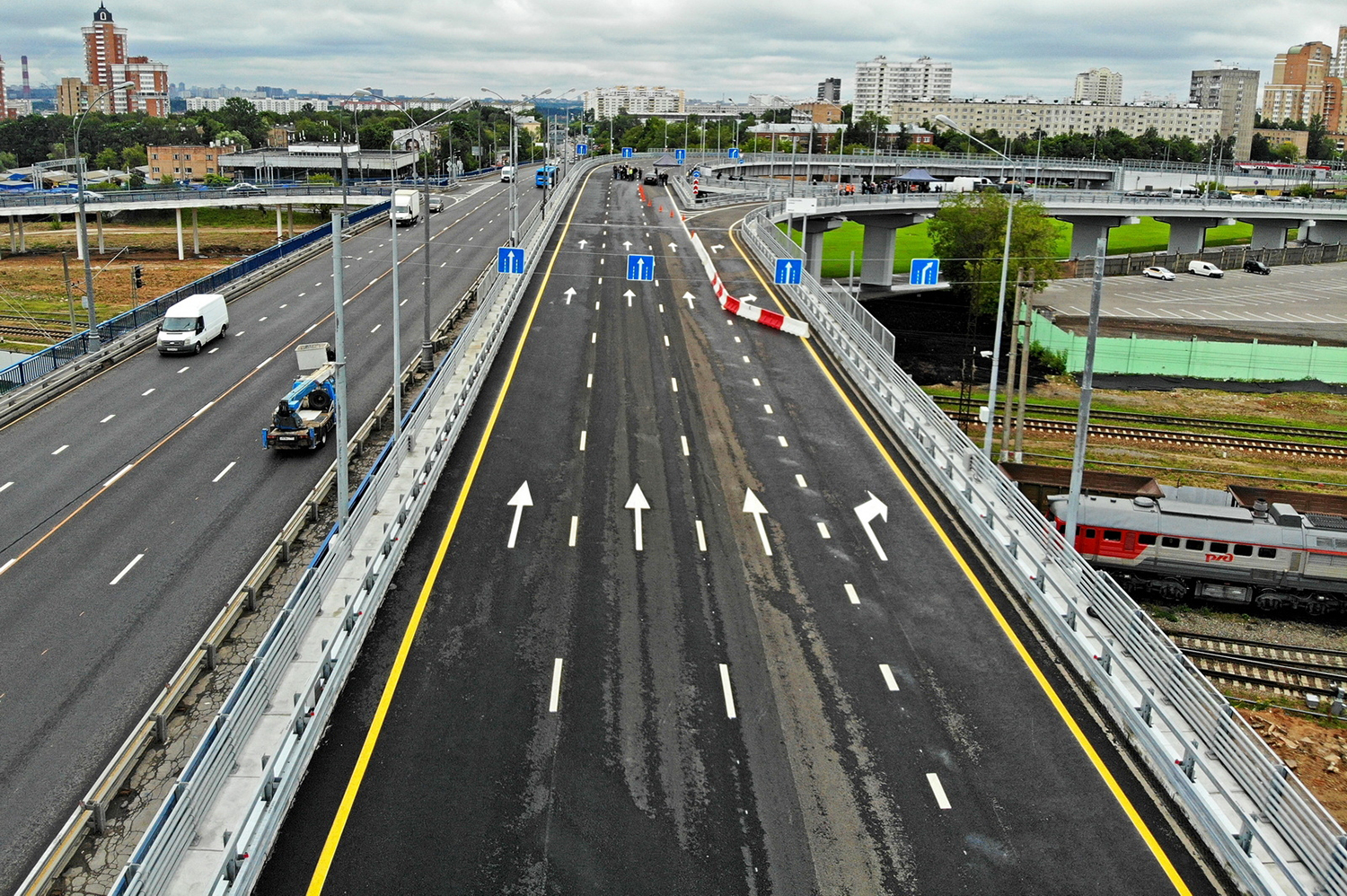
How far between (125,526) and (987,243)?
6699 cm

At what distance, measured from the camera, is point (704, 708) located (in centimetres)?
1755

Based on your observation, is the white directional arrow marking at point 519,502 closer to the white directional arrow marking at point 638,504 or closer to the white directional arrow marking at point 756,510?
the white directional arrow marking at point 638,504

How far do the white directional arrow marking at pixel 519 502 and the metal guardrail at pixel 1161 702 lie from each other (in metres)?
9.79

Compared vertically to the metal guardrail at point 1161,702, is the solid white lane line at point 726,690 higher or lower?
lower

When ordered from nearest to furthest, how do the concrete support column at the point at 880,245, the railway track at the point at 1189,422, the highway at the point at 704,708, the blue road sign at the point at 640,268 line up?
1. the highway at the point at 704,708
2. the railway track at the point at 1189,422
3. the blue road sign at the point at 640,268
4. the concrete support column at the point at 880,245

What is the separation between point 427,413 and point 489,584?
10088 millimetres

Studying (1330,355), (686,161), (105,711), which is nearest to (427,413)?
(105,711)

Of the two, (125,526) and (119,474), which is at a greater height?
(119,474)

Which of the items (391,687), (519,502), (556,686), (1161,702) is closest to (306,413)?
(519,502)

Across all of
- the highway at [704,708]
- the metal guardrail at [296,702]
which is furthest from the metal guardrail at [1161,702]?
the metal guardrail at [296,702]

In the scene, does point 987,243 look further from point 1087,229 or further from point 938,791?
point 938,791

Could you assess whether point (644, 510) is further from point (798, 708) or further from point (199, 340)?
point (199, 340)

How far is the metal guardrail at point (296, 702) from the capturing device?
12.6 m

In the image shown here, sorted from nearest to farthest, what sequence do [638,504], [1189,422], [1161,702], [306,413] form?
[1161,702] → [638,504] → [306,413] → [1189,422]
